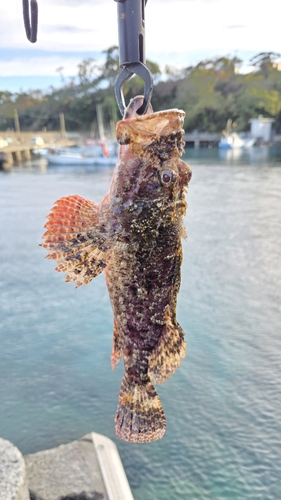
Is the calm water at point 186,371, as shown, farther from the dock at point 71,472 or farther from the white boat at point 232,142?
the white boat at point 232,142

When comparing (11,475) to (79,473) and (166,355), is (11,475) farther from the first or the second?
(166,355)

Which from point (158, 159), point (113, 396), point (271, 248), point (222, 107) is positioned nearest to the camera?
point (158, 159)

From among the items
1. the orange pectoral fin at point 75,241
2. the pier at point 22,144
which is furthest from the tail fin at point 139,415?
the pier at point 22,144

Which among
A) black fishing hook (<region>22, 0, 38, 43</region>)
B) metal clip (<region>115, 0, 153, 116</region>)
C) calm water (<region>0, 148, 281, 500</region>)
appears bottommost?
calm water (<region>0, 148, 281, 500</region>)

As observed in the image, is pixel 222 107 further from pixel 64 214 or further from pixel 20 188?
pixel 64 214

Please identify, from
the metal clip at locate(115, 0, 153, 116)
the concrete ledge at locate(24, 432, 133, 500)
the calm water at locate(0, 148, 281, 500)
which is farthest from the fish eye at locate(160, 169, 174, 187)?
the calm water at locate(0, 148, 281, 500)

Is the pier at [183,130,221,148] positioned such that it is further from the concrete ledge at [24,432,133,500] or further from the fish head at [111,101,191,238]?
the fish head at [111,101,191,238]

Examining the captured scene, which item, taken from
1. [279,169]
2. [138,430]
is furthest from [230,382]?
[279,169]
